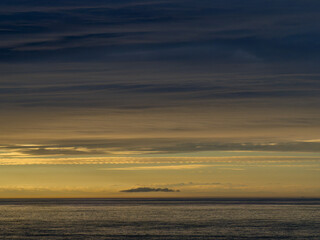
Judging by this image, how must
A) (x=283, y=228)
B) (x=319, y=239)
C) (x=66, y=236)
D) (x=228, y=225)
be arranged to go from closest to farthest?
(x=319, y=239) < (x=66, y=236) < (x=283, y=228) < (x=228, y=225)

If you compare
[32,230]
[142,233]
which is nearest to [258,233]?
[142,233]

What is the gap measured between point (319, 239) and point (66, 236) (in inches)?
1837

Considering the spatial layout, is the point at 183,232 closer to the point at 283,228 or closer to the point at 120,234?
the point at 120,234

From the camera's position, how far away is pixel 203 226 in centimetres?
12019

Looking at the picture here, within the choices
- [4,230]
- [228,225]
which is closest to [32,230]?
[4,230]

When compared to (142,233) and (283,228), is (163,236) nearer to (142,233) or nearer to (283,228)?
(142,233)

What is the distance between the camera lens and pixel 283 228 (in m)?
114

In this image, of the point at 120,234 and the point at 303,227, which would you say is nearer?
the point at 120,234

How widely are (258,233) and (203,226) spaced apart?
19.3m

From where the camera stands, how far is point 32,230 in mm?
115875

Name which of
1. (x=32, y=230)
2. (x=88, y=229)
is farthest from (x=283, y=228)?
(x=32, y=230)

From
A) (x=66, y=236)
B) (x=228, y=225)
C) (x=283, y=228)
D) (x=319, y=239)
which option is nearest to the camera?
(x=319, y=239)

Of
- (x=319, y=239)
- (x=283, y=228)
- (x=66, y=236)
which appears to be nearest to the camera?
(x=319, y=239)

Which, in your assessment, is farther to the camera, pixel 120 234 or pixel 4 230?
pixel 4 230
